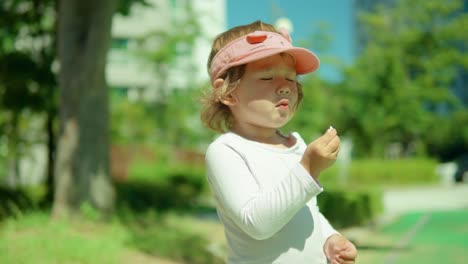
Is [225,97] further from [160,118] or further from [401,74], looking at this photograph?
[401,74]

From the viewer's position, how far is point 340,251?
5.85 ft

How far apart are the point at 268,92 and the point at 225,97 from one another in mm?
147

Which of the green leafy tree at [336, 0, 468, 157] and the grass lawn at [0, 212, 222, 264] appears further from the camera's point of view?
the green leafy tree at [336, 0, 468, 157]

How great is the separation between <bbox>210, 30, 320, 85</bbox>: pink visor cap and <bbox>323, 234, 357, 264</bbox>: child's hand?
1.67 feet

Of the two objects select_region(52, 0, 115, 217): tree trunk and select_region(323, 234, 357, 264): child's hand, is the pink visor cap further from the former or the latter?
select_region(52, 0, 115, 217): tree trunk

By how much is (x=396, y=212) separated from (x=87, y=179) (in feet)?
26.4

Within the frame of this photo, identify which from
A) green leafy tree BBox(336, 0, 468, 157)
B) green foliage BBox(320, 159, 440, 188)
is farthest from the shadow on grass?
green leafy tree BBox(336, 0, 468, 157)

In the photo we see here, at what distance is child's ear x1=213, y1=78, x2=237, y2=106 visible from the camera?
1855 millimetres

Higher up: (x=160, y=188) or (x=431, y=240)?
(x=160, y=188)

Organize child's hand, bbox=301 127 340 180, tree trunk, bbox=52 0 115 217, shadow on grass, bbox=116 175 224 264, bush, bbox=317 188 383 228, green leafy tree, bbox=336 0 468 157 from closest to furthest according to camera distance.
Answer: child's hand, bbox=301 127 340 180, shadow on grass, bbox=116 175 224 264, tree trunk, bbox=52 0 115 217, bush, bbox=317 188 383 228, green leafy tree, bbox=336 0 468 157

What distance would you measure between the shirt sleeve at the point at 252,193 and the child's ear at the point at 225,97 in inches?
5.9

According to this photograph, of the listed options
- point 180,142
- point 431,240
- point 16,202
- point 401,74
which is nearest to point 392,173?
point 401,74

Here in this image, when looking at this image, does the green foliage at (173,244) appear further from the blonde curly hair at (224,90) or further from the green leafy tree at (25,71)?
the blonde curly hair at (224,90)

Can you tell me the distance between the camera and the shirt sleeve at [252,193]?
1.56 meters
